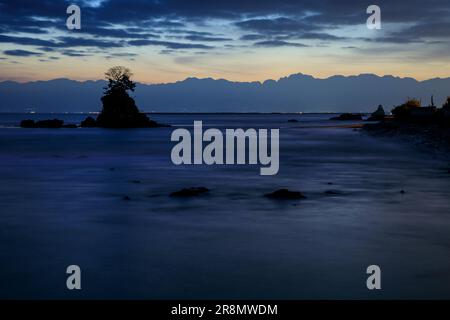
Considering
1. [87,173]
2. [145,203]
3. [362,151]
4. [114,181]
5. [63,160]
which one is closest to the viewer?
[145,203]

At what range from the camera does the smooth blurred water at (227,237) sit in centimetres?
954

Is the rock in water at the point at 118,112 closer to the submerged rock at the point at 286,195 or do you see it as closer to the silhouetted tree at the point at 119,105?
the silhouetted tree at the point at 119,105

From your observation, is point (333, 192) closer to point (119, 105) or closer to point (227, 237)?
point (227, 237)

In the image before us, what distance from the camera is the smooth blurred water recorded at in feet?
31.3

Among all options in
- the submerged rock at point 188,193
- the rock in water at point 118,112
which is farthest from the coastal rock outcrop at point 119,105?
the submerged rock at point 188,193

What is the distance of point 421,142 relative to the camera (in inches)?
1727

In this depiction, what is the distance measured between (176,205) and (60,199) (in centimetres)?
510

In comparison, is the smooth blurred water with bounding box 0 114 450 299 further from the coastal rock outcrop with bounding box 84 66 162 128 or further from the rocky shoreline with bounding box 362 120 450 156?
the coastal rock outcrop with bounding box 84 66 162 128

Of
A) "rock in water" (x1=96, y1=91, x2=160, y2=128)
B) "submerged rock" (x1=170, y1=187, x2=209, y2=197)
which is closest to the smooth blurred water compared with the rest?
"submerged rock" (x1=170, y1=187, x2=209, y2=197)

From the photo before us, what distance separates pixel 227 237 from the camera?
13.5 meters

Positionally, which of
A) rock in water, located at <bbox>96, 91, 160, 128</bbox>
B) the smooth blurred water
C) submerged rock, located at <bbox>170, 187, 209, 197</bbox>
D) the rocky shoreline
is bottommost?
the smooth blurred water
